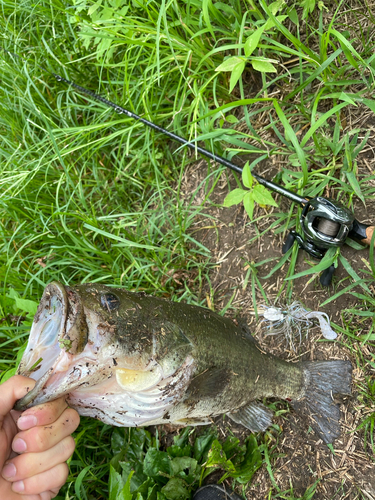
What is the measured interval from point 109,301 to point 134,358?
0.32m

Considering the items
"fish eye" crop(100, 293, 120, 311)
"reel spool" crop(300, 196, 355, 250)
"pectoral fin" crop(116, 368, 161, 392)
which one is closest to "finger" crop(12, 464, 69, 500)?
"pectoral fin" crop(116, 368, 161, 392)

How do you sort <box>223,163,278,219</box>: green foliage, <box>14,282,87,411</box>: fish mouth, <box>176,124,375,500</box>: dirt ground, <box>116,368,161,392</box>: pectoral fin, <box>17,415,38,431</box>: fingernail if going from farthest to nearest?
<box>176,124,375,500</box>: dirt ground → <box>223,163,278,219</box>: green foliage → <box>116,368,161,392</box>: pectoral fin → <box>17,415,38,431</box>: fingernail → <box>14,282,87,411</box>: fish mouth

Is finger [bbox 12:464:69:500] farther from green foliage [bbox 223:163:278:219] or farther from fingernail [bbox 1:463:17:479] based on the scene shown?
green foliage [bbox 223:163:278:219]

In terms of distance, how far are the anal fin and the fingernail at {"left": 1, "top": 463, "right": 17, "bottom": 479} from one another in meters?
1.54

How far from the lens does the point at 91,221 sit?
11.3 feet

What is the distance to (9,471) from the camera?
2.12m

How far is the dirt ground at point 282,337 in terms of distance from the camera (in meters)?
2.93

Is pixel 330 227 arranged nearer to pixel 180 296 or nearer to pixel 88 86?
pixel 180 296

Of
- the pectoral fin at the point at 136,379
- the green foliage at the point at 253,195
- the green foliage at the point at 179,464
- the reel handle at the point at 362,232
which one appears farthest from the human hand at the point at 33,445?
the reel handle at the point at 362,232

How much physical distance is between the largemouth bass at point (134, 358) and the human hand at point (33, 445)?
0.07 meters

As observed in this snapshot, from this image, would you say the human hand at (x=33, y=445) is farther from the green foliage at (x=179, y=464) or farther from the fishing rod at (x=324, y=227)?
the fishing rod at (x=324, y=227)

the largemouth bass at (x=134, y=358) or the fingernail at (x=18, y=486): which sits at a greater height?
the largemouth bass at (x=134, y=358)

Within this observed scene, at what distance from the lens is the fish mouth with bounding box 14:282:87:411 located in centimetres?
190

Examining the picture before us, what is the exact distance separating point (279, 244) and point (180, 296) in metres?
1.02
